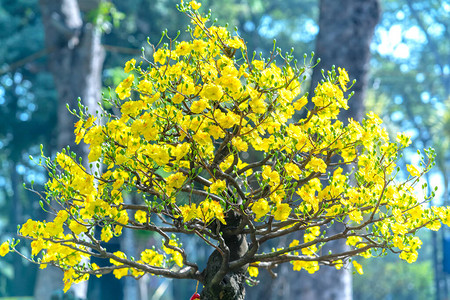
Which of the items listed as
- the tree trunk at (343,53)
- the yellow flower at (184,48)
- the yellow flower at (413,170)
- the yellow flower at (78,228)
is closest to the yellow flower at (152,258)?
the yellow flower at (78,228)

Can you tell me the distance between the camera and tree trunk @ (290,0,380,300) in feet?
25.0

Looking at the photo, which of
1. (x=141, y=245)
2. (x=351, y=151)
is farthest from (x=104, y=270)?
(x=141, y=245)

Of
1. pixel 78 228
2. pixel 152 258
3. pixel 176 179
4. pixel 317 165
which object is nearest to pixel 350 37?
pixel 152 258

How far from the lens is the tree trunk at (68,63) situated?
9.33 metres

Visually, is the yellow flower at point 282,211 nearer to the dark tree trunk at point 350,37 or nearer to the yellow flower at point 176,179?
the yellow flower at point 176,179

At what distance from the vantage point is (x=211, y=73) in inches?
114

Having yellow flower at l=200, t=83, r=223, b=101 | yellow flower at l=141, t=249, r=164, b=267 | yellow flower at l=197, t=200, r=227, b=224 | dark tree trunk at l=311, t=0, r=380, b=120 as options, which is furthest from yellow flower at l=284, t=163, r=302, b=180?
dark tree trunk at l=311, t=0, r=380, b=120

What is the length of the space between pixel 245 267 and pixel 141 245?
1553 cm

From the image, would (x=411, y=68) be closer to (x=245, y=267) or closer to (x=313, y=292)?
(x=313, y=292)

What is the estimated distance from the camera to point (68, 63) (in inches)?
377

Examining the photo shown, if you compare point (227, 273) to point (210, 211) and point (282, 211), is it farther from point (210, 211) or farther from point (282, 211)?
point (282, 211)

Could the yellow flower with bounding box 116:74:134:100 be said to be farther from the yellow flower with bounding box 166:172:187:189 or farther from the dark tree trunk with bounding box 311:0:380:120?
the dark tree trunk with bounding box 311:0:380:120

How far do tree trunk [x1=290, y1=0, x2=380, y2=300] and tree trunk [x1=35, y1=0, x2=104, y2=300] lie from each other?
3.77 meters

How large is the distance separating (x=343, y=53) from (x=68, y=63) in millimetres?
4642
